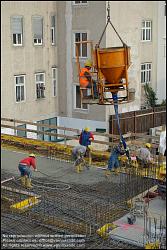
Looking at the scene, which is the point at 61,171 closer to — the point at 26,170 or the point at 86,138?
the point at 86,138

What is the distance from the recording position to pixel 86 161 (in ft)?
39.0

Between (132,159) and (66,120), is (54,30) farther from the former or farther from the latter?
(132,159)

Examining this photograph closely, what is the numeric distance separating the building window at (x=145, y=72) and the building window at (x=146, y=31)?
4.56ft

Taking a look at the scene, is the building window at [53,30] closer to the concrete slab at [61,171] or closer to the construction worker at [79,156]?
the concrete slab at [61,171]

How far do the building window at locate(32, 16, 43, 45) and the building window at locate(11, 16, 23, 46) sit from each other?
0.88m

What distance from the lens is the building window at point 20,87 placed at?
1979cm

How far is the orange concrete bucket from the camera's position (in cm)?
823

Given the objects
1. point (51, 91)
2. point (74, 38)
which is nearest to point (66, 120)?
point (51, 91)

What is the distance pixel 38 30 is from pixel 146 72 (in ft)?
22.1

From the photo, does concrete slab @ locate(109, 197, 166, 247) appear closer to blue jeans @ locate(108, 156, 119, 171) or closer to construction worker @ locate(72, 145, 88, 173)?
blue jeans @ locate(108, 156, 119, 171)

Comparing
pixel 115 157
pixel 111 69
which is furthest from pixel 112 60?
pixel 115 157

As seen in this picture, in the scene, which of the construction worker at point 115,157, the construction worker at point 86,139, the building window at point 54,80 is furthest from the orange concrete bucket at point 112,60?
the building window at point 54,80

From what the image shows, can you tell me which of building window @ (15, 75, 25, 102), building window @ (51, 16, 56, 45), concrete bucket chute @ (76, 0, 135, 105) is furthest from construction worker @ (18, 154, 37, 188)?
building window @ (51, 16, 56, 45)

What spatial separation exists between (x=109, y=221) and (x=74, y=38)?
14178mm
